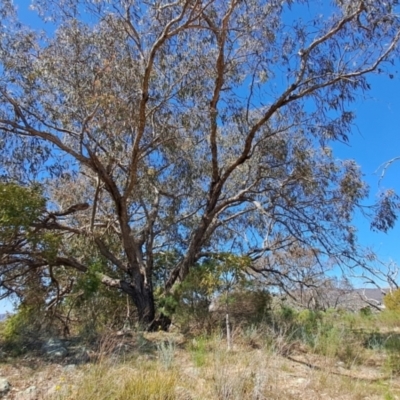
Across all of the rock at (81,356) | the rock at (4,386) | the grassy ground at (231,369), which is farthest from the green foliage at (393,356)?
the rock at (4,386)

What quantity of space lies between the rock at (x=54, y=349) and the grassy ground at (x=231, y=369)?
27 cm

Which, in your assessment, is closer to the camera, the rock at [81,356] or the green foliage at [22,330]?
the rock at [81,356]

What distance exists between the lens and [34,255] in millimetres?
7438

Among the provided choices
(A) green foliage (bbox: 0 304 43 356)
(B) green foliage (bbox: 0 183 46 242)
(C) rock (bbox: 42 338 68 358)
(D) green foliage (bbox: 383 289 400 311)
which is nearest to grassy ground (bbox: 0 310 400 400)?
(C) rock (bbox: 42 338 68 358)

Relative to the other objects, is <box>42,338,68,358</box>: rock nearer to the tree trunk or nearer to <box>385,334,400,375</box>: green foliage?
the tree trunk

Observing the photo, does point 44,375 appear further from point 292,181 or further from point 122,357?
point 292,181

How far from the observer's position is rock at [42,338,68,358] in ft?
19.0

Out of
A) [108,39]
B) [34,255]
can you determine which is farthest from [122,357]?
[108,39]

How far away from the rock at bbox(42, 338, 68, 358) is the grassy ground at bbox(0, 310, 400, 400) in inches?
10.5

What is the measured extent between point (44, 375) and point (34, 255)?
Result: 9.79ft

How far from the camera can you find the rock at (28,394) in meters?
4.07

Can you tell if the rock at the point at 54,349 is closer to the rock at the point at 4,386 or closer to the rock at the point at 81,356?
the rock at the point at 81,356

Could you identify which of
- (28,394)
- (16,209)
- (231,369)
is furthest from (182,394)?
(16,209)

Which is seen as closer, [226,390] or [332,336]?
[226,390]
